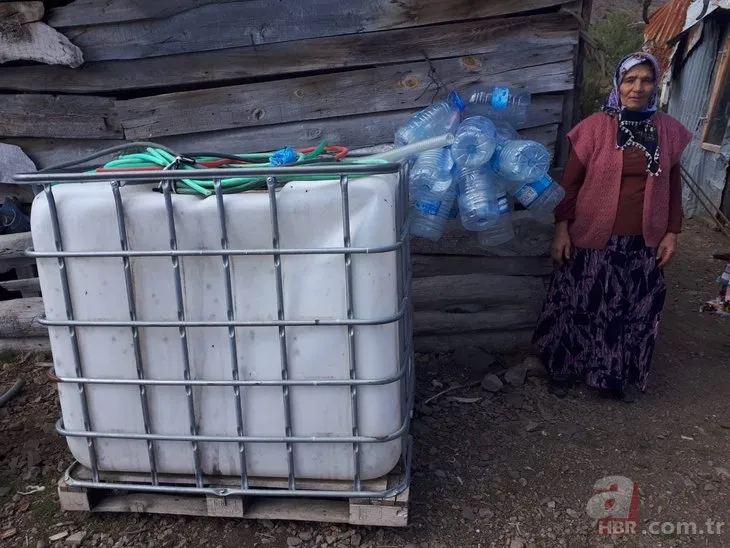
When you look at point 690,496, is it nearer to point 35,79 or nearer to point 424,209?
point 424,209

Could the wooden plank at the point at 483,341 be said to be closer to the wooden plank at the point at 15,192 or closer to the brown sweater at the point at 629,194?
the brown sweater at the point at 629,194

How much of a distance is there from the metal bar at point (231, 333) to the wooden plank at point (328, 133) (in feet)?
5.64

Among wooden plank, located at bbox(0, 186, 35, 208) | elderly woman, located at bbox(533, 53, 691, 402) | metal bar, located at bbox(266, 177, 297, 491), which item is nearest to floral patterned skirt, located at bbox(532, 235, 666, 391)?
elderly woman, located at bbox(533, 53, 691, 402)

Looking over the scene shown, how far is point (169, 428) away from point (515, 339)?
2492 millimetres

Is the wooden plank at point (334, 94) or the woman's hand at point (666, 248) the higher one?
the wooden plank at point (334, 94)

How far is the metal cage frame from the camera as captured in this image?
1.77 meters

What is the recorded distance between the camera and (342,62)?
3262 millimetres

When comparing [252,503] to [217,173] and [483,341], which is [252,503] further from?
[483,341]

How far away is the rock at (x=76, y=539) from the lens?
2.18m

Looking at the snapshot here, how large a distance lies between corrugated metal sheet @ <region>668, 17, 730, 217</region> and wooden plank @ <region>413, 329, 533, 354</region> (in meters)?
5.09

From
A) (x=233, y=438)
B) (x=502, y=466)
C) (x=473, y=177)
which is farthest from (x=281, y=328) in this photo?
(x=502, y=466)

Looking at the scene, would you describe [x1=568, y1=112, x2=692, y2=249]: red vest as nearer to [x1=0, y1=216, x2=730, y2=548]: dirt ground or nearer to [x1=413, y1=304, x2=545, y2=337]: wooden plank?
[x1=413, y1=304, x2=545, y2=337]: wooden plank

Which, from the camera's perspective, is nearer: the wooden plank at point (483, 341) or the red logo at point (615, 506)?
the red logo at point (615, 506)

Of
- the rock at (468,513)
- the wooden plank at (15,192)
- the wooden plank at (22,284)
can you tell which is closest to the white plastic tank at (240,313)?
the rock at (468,513)
